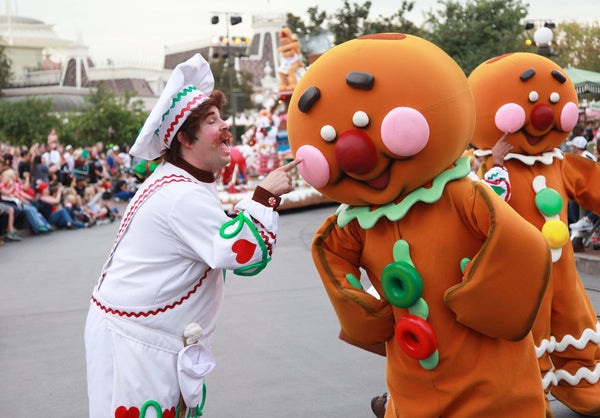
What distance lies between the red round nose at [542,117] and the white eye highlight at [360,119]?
5.56ft

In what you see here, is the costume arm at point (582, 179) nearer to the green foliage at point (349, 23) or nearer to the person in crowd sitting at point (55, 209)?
the person in crowd sitting at point (55, 209)

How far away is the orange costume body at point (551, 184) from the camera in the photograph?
380 cm

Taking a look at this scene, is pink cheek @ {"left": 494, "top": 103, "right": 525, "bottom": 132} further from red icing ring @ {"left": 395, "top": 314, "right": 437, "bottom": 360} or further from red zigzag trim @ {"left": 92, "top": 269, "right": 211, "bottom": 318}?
red zigzag trim @ {"left": 92, "top": 269, "right": 211, "bottom": 318}

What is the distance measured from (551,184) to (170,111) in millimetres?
2284

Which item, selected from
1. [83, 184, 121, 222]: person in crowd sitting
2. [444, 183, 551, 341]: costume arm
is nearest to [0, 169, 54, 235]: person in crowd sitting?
[83, 184, 121, 222]: person in crowd sitting

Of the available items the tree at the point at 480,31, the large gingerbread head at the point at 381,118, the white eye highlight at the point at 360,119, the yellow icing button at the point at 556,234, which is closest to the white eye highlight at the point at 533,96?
the yellow icing button at the point at 556,234

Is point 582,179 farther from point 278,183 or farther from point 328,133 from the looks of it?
point 278,183

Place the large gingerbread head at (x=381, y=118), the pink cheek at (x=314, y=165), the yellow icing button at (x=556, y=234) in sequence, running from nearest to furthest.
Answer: the large gingerbread head at (x=381, y=118) → the pink cheek at (x=314, y=165) → the yellow icing button at (x=556, y=234)

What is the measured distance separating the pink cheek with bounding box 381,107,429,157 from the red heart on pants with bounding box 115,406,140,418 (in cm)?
132

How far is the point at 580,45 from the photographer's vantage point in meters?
38.0

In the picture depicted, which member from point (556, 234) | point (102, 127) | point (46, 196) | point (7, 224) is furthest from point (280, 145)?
point (102, 127)

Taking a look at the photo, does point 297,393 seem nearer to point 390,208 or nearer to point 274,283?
point 390,208

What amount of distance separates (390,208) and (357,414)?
6.73 feet

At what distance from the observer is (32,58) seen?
87.4 m
